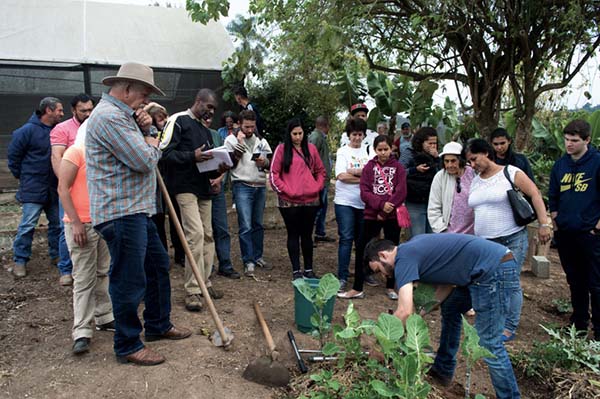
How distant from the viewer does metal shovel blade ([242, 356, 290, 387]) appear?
140 inches

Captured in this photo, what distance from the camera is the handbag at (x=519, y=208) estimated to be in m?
4.21

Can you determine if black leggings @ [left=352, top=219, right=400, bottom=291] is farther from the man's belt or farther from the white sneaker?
the man's belt

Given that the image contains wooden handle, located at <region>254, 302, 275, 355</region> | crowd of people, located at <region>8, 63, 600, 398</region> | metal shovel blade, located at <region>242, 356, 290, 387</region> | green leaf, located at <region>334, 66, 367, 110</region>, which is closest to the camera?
crowd of people, located at <region>8, 63, 600, 398</region>

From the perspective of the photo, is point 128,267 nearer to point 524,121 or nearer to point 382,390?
point 382,390

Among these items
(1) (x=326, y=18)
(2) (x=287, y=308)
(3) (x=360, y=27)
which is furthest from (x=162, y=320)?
(3) (x=360, y=27)

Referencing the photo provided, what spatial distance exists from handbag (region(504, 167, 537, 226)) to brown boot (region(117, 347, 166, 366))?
3.06 metres

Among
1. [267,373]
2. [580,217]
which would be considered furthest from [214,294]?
[580,217]

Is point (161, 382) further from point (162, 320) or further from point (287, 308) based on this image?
point (287, 308)

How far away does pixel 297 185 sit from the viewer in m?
5.51

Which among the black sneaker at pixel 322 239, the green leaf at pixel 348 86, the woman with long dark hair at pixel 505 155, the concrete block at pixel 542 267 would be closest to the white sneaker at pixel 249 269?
the black sneaker at pixel 322 239

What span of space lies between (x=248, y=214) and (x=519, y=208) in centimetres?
308

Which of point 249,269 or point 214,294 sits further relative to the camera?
point 249,269

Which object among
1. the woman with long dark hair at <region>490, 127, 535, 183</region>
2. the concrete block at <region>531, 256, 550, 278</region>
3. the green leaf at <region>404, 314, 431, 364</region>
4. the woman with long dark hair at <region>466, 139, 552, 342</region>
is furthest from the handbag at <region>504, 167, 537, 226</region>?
the concrete block at <region>531, 256, 550, 278</region>

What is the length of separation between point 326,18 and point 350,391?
4.60 meters
